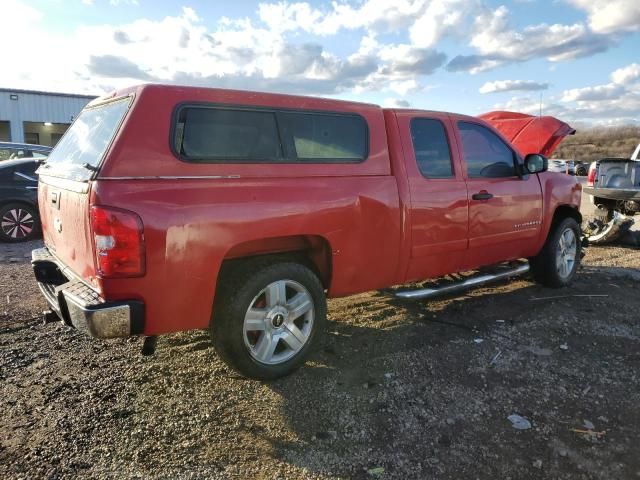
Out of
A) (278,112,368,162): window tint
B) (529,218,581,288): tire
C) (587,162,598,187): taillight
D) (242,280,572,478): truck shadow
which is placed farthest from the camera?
(587,162,598,187): taillight

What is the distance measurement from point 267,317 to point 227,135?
1.28m

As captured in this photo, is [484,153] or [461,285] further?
[484,153]

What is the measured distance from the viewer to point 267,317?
350 centimetres

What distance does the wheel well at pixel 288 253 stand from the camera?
3.43 m

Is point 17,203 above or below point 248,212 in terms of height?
below

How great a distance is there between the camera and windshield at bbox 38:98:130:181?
123 inches

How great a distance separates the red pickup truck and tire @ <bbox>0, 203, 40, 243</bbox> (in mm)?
5286

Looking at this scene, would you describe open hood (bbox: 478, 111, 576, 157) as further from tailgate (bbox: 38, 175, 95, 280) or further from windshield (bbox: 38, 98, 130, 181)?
tailgate (bbox: 38, 175, 95, 280)

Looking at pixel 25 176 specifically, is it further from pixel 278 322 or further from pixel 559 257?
pixel 559 257

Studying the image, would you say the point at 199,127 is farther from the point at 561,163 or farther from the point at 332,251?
the point at 561,163

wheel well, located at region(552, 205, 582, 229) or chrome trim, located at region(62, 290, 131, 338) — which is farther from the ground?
wheel well, located at region(552, 205, 582, 229)

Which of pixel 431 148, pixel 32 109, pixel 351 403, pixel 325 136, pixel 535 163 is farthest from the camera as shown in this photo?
pixel 32 109

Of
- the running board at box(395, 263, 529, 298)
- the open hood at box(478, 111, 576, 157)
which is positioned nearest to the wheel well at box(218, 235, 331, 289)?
the running board at box(395, 263, 529, 298)

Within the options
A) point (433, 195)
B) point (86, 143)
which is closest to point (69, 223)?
point (86, 143)
